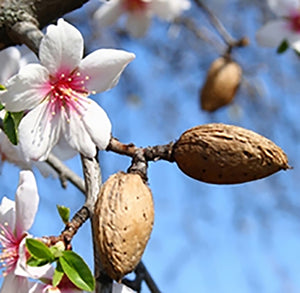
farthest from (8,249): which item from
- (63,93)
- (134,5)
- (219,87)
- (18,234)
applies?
(219,87)

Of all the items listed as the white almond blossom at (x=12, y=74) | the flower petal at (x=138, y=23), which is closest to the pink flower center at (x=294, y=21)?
the flower petal at (x=138, y=23)

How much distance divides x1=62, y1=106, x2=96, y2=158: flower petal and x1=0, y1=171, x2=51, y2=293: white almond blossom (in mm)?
80

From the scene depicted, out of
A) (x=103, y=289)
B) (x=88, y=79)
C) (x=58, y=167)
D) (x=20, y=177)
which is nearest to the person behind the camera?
(x=103, y=289)

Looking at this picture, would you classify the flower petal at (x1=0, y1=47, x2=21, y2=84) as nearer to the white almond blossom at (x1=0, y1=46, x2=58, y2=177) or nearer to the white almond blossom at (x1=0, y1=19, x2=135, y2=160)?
the white almond blossom at (x1=0, y1=46, x2=58, y2=177)

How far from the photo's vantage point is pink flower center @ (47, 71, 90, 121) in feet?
3.34

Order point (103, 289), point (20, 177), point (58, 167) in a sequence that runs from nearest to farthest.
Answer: point (103, 289) < point (20, 177) < point (58, 167)

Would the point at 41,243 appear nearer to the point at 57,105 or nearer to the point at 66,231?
the point at 66,231

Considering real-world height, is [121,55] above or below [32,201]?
above

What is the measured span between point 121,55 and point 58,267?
0.31 metres

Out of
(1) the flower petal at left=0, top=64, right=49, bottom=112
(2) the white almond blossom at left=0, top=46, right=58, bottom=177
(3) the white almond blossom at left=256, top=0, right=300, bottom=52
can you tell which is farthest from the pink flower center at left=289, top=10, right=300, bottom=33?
(1) the flower petal at left=0, top=64, right=49, bottom=112

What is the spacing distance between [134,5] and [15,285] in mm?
1204

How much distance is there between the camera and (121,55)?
976 mm

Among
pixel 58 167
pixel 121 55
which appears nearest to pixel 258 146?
pixel 121 55

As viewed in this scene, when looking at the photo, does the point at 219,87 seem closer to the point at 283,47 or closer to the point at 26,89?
the point at 283,47
